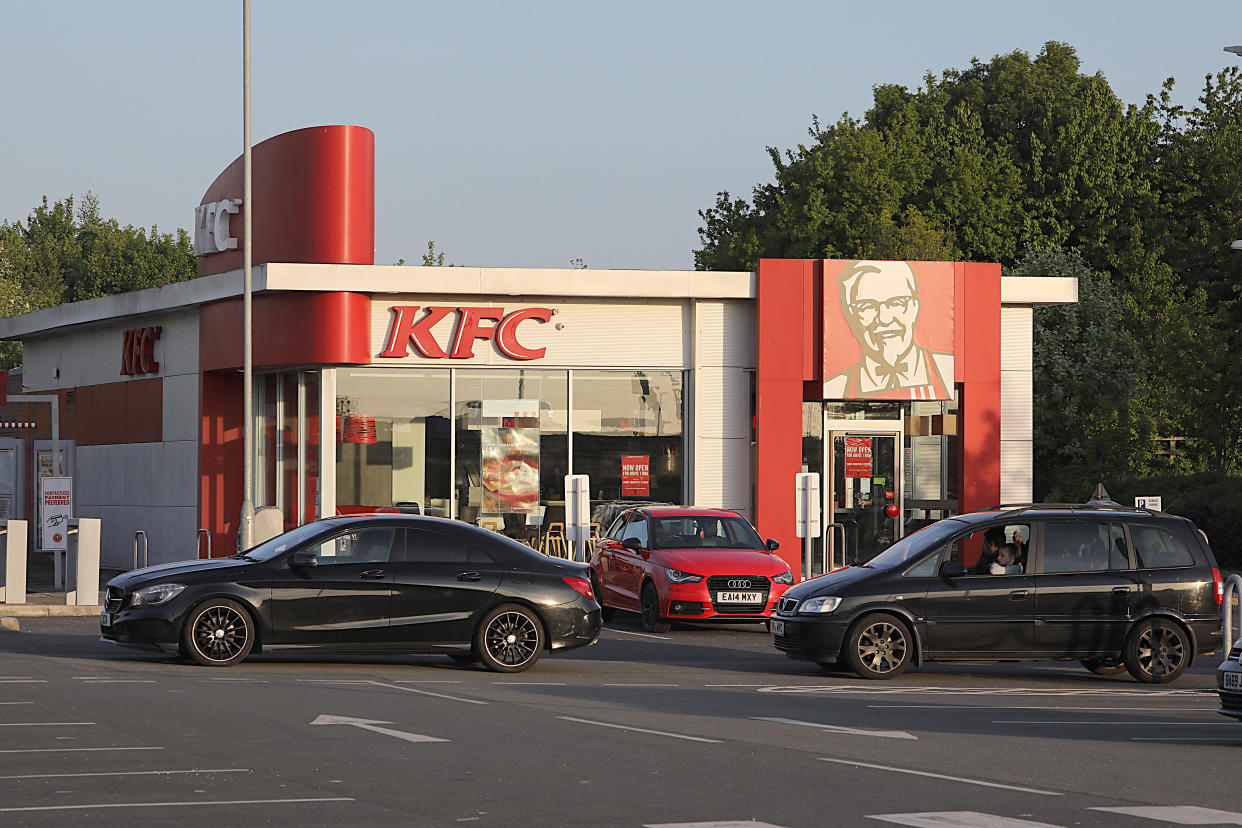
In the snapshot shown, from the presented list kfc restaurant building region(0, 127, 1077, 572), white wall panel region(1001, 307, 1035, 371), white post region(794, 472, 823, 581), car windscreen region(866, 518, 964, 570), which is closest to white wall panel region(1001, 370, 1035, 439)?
kfc restaurant building region(0, 127, 1077, 572)

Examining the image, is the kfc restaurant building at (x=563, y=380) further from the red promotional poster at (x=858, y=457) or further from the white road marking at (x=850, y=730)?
the white road marking at (x=850, y=730)

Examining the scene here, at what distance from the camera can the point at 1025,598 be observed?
16.0 meters

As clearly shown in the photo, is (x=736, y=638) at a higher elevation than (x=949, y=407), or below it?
below

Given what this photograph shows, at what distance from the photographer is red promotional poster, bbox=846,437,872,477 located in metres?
29.5

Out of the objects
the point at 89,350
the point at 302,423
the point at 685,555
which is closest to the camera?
the point at 685,555

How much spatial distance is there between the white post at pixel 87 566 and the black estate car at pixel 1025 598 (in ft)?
32.9

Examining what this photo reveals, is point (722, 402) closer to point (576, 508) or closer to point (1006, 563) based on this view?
point (576, 508)

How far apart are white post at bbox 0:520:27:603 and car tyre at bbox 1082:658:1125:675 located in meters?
13.3

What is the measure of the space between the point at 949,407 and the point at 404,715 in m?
19.3

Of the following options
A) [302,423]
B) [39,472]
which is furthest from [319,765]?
[39,472]

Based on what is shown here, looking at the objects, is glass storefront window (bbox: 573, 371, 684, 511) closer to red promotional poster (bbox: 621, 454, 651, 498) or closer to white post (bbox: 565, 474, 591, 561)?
red promotional poster (bbox: 621, 454, 651, 498)

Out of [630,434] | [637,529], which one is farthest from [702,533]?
[630,434]

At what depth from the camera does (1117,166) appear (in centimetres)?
5147

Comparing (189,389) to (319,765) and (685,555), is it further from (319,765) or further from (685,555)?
(319,765)
